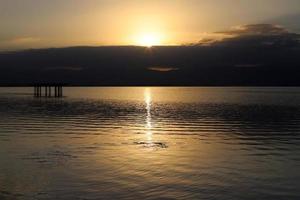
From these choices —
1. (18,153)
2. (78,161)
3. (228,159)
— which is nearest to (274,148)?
(228,159)

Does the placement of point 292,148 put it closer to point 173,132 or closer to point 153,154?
point 153,154

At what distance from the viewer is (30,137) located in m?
30.9

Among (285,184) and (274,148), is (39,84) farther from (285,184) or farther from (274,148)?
(285,184)

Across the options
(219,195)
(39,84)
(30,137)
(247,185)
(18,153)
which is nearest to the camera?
(219,195)

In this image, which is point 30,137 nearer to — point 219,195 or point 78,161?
point 78,161

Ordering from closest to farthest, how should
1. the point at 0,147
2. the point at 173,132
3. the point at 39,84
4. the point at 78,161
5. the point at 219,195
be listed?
the point at 219,195
the point at 78,161
the point at 0,147
the point at 173,132
the point at 39,84

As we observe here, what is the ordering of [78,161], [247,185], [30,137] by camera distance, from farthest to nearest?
[30,137] < [78,161] < [247,185]

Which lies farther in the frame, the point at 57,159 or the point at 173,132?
the point at 173,132

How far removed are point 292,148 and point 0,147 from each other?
53.7ft

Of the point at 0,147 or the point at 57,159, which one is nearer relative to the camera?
the point at 57,159

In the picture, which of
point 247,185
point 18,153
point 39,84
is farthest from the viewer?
point 39,84

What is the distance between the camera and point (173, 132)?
119ft

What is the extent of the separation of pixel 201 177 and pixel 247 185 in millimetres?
1992

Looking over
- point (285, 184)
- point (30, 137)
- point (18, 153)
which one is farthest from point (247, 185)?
point (30, 137)
